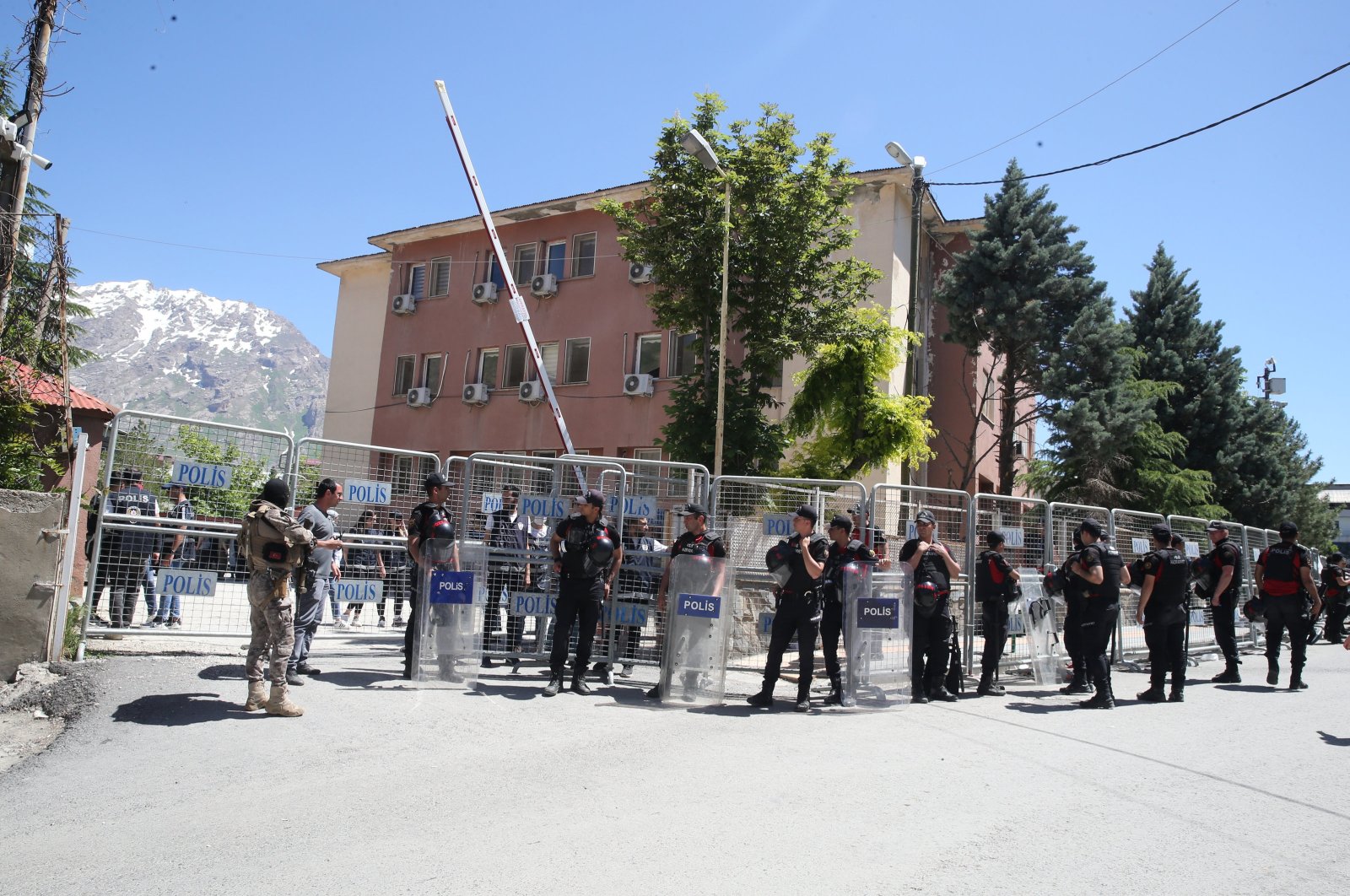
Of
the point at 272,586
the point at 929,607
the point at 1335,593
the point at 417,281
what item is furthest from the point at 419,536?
the point at 417,281

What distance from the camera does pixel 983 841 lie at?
488 centimetres

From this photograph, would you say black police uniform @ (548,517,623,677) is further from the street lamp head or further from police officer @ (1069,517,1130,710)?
the street lamp head

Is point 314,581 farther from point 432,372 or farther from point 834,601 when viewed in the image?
point 432,372

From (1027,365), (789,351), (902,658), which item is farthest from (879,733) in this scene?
(1027,365)

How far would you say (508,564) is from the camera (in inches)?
383

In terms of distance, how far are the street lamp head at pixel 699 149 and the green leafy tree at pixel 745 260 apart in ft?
3.54

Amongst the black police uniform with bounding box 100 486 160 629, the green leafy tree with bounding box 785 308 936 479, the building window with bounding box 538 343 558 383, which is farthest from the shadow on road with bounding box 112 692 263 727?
the building window with bounding box 538 343 558 383

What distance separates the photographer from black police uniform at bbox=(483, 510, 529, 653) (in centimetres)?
966

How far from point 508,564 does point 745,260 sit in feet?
34.7

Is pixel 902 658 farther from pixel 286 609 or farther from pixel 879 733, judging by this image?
pixel 286 609

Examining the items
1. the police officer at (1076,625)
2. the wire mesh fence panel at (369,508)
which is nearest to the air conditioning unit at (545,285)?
the wire mesh fence panel at (369,508)

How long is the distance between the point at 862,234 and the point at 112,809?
23.0 m

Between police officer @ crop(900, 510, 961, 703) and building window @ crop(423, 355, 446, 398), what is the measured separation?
24824 millimetres

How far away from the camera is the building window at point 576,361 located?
1144 inches
